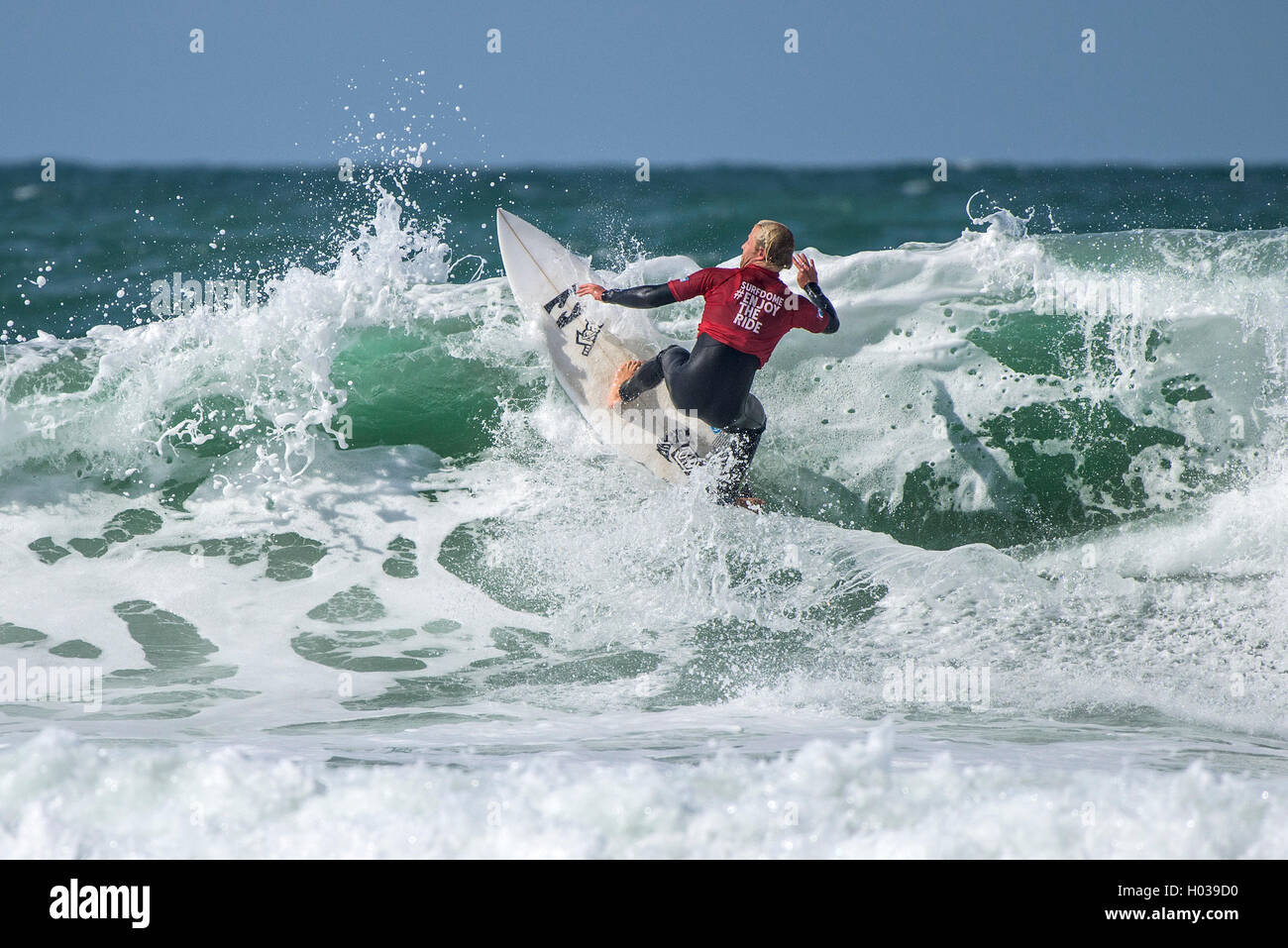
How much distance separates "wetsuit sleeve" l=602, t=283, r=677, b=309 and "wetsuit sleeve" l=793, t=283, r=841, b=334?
626mm

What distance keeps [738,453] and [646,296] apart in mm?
959

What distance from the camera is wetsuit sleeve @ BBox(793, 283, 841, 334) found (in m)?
4.95

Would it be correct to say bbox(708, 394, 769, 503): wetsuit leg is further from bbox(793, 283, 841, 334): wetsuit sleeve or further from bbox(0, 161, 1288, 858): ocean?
bbox(793, 283, 841, 334): wetsuit sleeve

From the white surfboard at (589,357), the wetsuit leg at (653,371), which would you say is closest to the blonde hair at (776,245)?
the wetsuit leg at (653,371)

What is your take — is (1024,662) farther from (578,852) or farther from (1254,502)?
(578,852)

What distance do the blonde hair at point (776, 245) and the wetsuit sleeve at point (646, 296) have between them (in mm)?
495

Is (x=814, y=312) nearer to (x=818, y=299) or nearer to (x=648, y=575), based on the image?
(x=818, y=299)

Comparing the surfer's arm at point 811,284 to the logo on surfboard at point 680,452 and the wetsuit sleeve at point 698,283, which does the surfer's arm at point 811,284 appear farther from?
the logo on surfboard at point 680,452

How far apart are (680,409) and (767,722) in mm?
1902

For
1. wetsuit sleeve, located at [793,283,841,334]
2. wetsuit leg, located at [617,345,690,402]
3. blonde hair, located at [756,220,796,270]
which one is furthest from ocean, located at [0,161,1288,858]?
blonde hair, located at [756,220,796,270]

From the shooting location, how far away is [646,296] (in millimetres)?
5035

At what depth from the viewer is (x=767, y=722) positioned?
12.8 ft

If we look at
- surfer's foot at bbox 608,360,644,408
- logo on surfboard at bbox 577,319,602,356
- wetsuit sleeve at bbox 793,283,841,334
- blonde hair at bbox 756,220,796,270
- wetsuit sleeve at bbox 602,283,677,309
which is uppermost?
blonde hair at bbox 756,220,796,270
